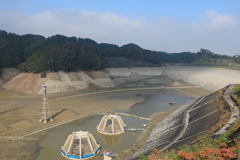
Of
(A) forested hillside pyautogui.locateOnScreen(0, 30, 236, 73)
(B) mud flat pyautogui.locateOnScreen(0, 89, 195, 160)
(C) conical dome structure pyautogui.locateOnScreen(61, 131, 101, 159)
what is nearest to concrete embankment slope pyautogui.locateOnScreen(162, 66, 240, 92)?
(B) mud flat pyautogui.locateOnScreen(0, 89, 195, 160)

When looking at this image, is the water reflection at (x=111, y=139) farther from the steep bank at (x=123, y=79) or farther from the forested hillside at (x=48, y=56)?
the forested hillside at (x=48, y=56)

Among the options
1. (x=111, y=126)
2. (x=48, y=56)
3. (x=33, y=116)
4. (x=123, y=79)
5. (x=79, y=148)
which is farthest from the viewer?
(x=123, y=79)

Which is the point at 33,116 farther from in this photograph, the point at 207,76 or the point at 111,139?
the point at 207,76

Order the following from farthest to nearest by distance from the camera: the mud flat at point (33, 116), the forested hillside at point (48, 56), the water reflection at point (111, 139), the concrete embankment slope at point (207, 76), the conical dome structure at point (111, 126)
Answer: the forested hillside at point (48, 56)
the concrete embankment slope at point (207, 76)
the conical dome structure at point (111, 126)
the water reflection at point (111, 139)
the mud flat at point (33, 116)

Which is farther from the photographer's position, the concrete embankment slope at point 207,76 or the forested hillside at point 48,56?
the forested hillside at point 48,56

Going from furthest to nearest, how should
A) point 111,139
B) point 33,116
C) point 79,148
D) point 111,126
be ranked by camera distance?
point 33,116, point 111,126, point 111,139, point 79,148

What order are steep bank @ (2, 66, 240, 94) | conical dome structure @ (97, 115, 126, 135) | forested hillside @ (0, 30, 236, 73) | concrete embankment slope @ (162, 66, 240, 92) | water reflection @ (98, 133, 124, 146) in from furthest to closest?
1. forested hillside @ (0, 30, 236, 73)
2. concrete embankment slope @ (162, 66, 240, 92)
3. steep bank @ (2, 66, 240, 94)
4. conical dome structure @ (97, 115, 126, 135)
5. water reflection @ (98, 133, 124, 146)

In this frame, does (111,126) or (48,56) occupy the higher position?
(48,56)

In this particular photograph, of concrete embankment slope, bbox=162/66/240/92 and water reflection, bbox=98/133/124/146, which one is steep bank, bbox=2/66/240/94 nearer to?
concrete embankment slope, bbox=162/66/240/92

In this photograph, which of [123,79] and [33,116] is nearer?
[33,116]

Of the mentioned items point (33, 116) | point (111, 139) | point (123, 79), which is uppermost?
point (123, 79)

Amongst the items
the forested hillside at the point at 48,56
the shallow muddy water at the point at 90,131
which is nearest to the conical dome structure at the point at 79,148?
the shallow muddy water at the point at 90,131

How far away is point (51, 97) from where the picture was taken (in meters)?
56.2

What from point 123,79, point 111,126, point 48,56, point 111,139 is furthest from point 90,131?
point 123,79
